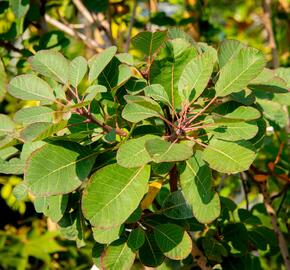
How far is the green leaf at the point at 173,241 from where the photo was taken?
93 centimetres

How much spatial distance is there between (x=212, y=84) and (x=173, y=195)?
228 millimetres

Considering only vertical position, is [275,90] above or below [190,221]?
above

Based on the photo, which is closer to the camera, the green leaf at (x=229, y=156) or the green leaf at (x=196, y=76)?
the green leaf at (x=229, y=156)

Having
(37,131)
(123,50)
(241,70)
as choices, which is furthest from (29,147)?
(123,50)

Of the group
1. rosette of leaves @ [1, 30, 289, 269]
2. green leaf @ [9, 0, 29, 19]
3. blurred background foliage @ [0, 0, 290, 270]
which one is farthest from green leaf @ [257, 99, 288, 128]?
green leaf @ [9, 0, 29, 19]

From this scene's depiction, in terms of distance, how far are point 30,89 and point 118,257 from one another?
335 mm

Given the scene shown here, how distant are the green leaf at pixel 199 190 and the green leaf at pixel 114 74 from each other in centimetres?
20

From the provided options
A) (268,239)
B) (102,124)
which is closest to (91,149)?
(102,124)

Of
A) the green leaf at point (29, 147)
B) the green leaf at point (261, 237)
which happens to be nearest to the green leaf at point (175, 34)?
the green leaf at point (29, 147)

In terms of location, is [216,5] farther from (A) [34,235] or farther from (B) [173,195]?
(B) [173,195]

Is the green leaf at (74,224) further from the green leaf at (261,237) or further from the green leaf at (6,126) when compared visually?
the green leaf at (261,237)

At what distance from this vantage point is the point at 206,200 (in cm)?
83

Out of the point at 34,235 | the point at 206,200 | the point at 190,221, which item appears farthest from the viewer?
the point at 34,235

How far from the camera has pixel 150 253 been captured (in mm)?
998
